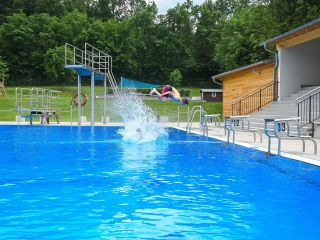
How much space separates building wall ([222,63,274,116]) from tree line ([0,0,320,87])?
22.1 m

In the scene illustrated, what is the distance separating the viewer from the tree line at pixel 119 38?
217ft

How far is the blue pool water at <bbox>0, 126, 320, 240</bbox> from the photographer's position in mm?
4496

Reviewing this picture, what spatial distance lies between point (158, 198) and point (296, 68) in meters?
18.0

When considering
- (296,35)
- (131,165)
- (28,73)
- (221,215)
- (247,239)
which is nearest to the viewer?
(247,239)

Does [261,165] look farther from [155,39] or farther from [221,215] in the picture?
[155,39]

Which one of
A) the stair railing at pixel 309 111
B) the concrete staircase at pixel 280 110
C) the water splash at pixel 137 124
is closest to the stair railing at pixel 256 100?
the concrete staircase at pixel 280 110

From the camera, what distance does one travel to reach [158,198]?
603 centimetres

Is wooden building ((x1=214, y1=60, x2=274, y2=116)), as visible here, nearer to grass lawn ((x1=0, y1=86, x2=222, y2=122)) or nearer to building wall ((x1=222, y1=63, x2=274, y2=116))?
building wall ((x1=222, y1=63, x2=274, y2=116))

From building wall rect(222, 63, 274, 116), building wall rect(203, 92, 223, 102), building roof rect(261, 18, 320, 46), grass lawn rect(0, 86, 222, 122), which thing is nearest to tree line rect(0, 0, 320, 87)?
building wall rect(203, 92, 223, 102)

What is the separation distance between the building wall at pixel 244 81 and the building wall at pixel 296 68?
10.2 feet

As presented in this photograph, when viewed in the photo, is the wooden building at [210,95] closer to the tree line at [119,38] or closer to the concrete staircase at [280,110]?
the tree line at [119,38]

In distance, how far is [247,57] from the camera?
42.5 metres

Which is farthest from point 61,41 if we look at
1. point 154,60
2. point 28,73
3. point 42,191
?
point 42,191

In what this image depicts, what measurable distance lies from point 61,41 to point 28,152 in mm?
61722
